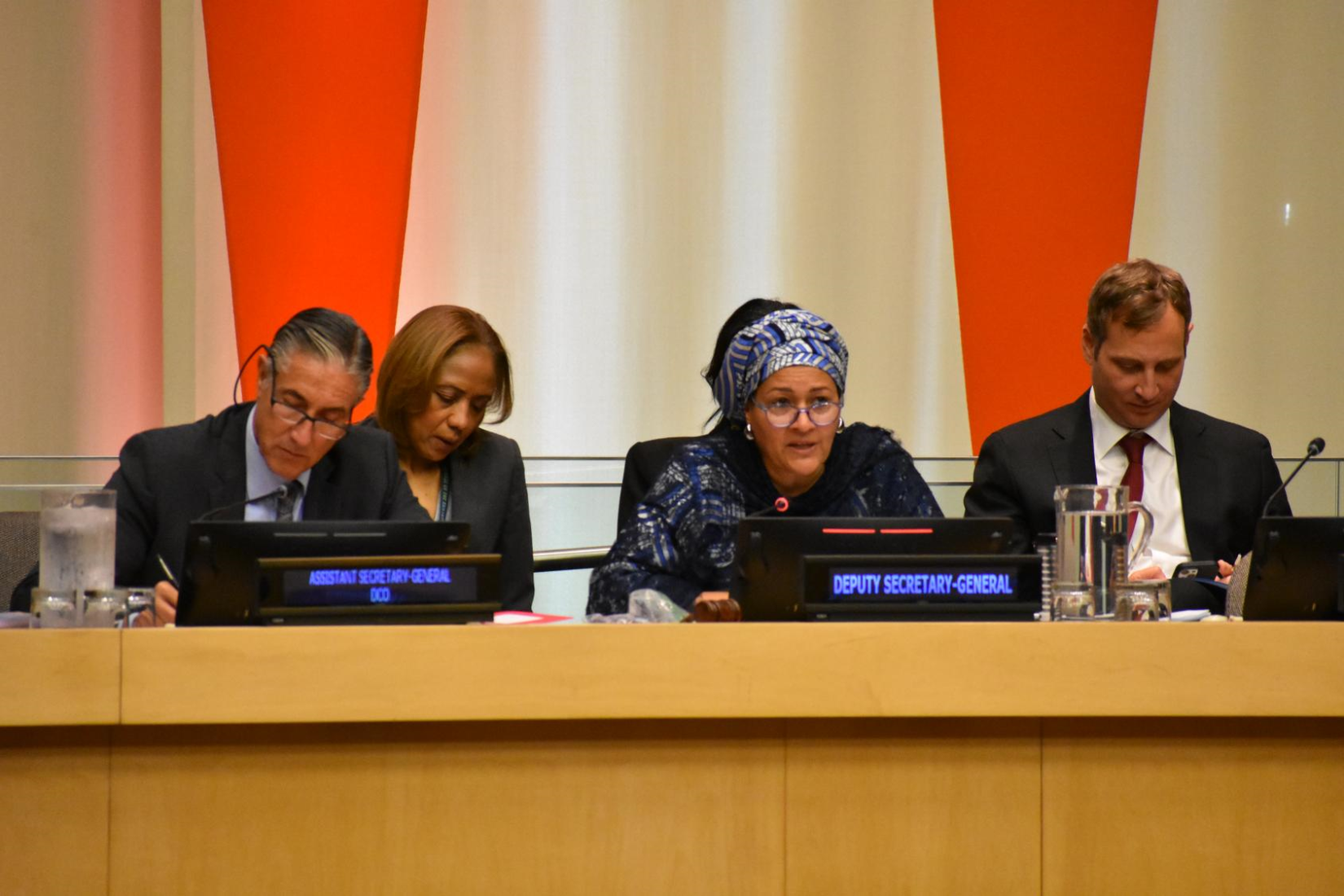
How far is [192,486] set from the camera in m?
2.27

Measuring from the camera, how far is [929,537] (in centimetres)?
162

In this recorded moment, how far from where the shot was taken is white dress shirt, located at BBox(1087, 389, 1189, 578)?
2.46 metres

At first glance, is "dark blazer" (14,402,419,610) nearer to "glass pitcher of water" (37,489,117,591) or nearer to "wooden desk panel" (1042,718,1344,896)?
"glass pitcher of water" (37,489,117,591)

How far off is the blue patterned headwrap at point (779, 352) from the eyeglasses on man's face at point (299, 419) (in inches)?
26.7

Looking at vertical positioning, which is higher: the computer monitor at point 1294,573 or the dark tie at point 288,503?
the dark tie at point 288,503

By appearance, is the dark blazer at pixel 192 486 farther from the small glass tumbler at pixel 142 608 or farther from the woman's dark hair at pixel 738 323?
the woman's dark hair at pixel 738 323

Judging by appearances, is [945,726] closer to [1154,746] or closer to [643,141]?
[1154,746]

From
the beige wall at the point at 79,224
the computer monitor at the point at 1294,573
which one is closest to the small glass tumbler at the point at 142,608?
the computer monitor at the point at 1294,573

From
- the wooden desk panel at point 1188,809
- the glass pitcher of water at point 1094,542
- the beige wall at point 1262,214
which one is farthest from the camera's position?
the beige wall at point 1262,214

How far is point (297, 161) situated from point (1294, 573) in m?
2.63

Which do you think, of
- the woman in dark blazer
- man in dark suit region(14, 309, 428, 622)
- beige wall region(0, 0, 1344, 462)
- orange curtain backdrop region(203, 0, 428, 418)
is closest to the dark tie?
man in dark suit region(14, 309, 428, 622)

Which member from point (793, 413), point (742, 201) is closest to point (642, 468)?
point (793, 413)

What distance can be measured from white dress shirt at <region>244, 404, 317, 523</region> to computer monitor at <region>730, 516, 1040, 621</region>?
104 centimetres

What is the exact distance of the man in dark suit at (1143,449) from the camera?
243 centimetres
